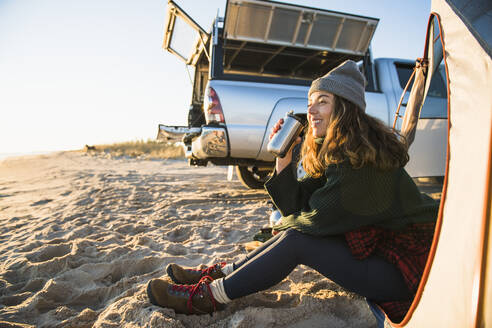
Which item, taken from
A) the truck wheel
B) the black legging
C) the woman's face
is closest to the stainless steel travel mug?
the woman's face

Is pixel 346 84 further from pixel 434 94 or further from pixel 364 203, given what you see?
pixel 434 94

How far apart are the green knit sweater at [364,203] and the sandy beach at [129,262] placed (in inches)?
19.7

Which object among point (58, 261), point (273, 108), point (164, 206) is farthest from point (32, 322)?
point (273, 108)

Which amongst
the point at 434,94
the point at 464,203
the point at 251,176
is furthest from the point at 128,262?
the point at 434,94

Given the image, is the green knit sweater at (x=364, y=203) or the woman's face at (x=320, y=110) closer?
the green knit sweater at (x=364, y=203)

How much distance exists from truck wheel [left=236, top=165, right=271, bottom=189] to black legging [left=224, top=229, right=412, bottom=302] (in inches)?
123

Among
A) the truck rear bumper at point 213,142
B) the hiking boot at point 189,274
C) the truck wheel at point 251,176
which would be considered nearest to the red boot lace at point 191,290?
the hiking boot at point 189,274

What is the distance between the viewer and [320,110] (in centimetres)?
153

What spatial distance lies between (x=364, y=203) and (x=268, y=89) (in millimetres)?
2444

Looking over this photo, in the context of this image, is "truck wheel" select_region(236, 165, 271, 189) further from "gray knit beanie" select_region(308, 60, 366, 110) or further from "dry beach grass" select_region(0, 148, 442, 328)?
"gray knit beanie" select_region(308, 60, 366, 110)

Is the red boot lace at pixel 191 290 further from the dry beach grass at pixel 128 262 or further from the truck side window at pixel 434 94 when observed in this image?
the truck side window at pixel 434 94

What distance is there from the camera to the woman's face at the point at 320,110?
1.51 metres

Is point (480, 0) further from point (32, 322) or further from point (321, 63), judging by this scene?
point (321, 63)

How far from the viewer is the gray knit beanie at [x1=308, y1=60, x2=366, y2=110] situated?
1.45 m
